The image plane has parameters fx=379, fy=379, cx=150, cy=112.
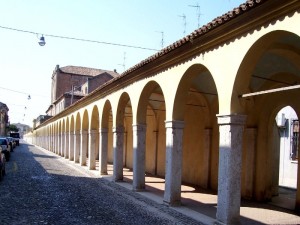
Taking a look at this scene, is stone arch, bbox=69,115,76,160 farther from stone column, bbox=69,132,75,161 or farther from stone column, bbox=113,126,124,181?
stone column, bbox=113,126,124,181

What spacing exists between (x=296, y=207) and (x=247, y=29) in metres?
6.33

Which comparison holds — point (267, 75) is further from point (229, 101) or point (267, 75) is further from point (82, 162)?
point (82, 162)

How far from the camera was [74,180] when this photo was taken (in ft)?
55.5

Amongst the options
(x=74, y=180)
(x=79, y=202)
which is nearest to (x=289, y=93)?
(x=79, y=202)

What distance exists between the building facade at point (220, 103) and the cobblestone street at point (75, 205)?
107 cm

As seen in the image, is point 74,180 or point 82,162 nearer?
point 74,180

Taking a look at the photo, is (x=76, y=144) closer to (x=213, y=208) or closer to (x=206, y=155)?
(x=206, y=155)

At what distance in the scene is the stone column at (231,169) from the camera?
827cm

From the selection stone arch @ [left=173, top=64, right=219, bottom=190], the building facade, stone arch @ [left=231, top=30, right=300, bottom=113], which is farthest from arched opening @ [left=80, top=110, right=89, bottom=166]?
stone arch @ [left=231, top=30, right=300, bottom=113]

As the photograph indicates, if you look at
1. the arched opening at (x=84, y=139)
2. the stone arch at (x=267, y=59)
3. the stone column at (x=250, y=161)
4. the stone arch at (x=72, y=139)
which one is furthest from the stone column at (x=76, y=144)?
the stone arch at (x=267, y=59)

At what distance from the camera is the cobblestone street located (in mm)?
9102

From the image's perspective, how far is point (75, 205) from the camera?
1083cm

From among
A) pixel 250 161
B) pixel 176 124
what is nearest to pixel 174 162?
pixel 176 124

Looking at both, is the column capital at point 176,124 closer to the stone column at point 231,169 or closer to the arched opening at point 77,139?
the stone column at point 231,169
